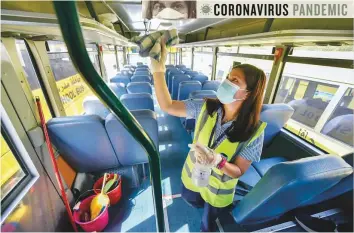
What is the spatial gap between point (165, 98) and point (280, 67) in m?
2.51

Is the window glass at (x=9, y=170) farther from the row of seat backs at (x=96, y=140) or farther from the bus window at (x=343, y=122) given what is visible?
the bus window at (x=343, y=122)

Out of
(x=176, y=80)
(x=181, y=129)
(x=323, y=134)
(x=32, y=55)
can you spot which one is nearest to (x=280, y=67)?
(x=323, y=134)

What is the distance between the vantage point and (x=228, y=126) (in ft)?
4.15

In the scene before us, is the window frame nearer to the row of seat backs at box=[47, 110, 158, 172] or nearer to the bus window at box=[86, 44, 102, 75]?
the row of seat backs at box=[47, 110, 158, 172]

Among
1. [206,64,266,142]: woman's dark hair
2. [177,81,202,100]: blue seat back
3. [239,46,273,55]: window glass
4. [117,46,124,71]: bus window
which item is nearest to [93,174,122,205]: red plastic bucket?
[206,64,266,142]: woman's dark hair

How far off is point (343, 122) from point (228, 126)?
2.65 m

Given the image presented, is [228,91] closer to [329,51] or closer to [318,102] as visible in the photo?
[329,51]

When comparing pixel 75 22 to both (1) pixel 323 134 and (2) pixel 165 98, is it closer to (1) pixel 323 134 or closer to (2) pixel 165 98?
(2) pixel 165 98

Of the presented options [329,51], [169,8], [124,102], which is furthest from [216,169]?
[329,51]

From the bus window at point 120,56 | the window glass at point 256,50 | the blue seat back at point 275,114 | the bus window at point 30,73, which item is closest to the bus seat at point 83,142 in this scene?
the bus window at point 30,73

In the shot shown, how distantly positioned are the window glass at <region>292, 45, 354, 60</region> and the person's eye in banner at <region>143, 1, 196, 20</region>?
6.10 feet

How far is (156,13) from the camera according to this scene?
172 cm

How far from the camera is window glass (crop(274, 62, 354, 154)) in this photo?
101 inches

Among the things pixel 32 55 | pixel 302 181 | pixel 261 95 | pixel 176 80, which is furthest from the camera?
pixel 176 80
